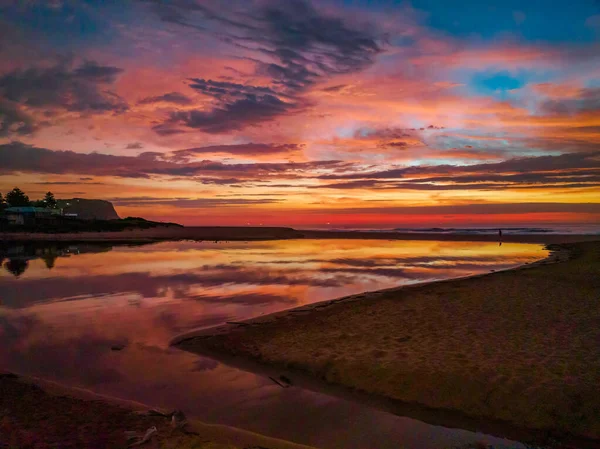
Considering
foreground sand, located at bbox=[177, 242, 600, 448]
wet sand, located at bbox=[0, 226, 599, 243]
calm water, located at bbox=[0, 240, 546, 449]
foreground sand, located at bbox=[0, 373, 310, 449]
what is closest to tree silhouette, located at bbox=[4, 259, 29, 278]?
calm water, located at bbox=[0, 240, 546, 449]

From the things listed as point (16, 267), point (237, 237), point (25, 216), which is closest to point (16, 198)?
point (25, 216)

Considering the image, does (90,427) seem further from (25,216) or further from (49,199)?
(49,199)

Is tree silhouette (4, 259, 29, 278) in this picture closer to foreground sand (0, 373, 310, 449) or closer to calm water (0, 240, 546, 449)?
calm water (0, 240, 546, 449)

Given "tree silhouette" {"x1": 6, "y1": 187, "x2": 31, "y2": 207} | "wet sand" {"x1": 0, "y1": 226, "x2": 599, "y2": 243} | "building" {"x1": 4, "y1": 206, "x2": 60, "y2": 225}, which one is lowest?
"wet sand" {"x1": 0, "y1": 226, "x2": 599, "y2": 243}

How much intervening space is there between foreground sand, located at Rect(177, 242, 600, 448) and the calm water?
2.67 feet

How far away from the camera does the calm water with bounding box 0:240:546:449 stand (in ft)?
22.0

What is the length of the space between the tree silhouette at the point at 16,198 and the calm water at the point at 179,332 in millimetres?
124840

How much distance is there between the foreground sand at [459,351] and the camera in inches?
268

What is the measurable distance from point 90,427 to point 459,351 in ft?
25.6

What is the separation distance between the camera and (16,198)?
128250 mm

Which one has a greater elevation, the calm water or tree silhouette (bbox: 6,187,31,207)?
tree silhouette (bbox: 6,187,31,207)

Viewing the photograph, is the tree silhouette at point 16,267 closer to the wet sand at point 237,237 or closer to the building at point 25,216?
the wet sand at point 237,237

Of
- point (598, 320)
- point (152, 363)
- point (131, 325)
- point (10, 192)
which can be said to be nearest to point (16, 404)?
point (152, 363)

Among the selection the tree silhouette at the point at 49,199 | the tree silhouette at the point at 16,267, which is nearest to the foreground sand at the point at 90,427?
the tree silhouette at the point at 16,267
